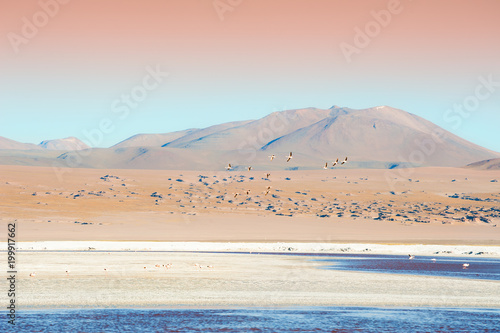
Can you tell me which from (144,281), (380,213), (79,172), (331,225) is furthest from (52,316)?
(79,172)

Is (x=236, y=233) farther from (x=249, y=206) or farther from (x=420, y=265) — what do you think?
(x=420, y=265)

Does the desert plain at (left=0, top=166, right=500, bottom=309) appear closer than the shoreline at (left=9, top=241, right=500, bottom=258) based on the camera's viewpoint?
Yes

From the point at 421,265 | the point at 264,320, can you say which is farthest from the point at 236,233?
the point at 264,320

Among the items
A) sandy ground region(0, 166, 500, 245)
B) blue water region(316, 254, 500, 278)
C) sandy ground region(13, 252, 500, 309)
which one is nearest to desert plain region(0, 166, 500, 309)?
sandy ground region(13, 252, 500, 309)

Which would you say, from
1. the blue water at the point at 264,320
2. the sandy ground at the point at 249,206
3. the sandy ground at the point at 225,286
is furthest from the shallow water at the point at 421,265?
the sandy ground at the point at 249,206

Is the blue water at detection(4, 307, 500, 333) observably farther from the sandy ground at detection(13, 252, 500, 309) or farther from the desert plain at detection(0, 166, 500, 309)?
the desert plain at detection(0, 166, 500, 309)

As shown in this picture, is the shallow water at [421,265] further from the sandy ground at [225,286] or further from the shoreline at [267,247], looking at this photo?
the shoreline at [267,247]

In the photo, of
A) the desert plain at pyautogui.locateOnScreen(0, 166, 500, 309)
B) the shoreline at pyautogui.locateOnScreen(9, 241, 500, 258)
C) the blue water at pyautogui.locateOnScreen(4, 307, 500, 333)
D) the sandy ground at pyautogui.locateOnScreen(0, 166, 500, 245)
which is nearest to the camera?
the blue water at pyautogui.locateOnScreen(4, 307, 500, 333)
